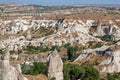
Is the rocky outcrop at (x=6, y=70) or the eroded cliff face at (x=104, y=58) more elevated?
the rocky outcrop at (x=6, y=70)

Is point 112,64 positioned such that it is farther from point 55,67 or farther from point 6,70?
point 6,70

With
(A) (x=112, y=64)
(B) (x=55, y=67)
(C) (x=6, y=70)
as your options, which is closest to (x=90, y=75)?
(B) (x=55, y=67)

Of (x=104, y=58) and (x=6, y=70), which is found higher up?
(x=6, y=70)

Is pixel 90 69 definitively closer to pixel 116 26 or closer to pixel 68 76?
pixel 68 76

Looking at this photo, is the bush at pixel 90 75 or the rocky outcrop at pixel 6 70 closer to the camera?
the rocky outcrop at pixel 6 70

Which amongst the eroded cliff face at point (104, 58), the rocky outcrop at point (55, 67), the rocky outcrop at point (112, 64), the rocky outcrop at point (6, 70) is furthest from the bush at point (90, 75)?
the rocky outcrop at point (6, 70)

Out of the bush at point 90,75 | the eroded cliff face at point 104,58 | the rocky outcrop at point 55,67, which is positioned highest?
the rocky outcrop at point 55,67

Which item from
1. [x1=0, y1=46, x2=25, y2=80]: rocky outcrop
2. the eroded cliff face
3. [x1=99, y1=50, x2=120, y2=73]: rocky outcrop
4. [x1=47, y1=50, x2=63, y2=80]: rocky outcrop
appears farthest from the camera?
the eroded cliff face

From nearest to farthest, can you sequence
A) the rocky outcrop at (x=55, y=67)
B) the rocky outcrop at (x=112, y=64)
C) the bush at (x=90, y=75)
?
the rocky outcrop at (x=55, y=67)
the bush at (x=90, y=75)
the rocky outcrop at (x=112, y=64)

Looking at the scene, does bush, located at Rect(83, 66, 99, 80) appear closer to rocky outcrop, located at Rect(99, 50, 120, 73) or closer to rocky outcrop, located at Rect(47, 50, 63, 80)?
rocky outcrop, located at Rect(47, 50, 63, 80)

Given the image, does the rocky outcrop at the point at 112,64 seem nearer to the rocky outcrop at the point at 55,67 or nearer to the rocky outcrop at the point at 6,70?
the rocky outcrop at the point at 55,67

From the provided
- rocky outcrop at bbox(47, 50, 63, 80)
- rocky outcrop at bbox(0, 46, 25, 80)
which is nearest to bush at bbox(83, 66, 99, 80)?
rocky outcrop at bbox(47, 50, 63, 80)
